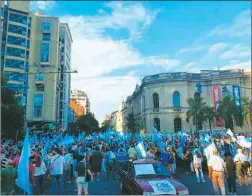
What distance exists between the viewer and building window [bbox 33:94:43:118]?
49.1 meters

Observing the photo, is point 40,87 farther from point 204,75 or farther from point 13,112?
point 204,75

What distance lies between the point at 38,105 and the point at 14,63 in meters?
8.46

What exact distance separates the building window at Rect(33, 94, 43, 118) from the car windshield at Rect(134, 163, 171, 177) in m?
43.0

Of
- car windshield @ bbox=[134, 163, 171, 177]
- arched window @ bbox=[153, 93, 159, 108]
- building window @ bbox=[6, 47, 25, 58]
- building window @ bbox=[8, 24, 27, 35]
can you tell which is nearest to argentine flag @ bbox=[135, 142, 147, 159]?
car windshield @ bbox=[134, 163, 171, 177]

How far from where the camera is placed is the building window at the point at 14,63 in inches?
1761

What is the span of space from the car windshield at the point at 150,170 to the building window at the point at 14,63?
4099cm

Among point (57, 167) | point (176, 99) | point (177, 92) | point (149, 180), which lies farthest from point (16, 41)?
point (149, 180)

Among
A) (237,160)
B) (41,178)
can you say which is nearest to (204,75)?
(237,160)

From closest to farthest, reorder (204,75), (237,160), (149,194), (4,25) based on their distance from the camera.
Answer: (149,194) < (237,160) < (4,25) < (204,75)

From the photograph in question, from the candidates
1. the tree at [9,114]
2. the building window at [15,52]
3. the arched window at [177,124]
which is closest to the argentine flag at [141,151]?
the tree at [9,114]

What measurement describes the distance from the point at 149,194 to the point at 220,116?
46649mm

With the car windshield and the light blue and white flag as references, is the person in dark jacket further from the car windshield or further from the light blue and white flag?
the light blue and white flag

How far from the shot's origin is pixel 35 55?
50750 mm

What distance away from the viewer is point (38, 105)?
4938 centimetres
